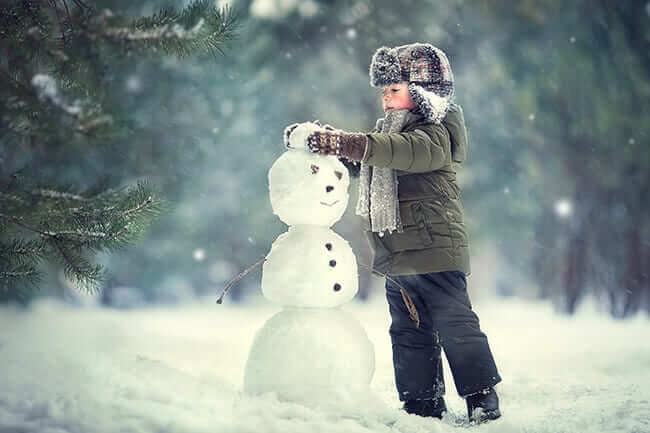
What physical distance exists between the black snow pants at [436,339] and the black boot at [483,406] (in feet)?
0.14

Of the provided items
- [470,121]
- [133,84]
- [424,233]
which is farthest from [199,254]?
[424,233]

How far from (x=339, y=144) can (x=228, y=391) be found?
107 centimetres

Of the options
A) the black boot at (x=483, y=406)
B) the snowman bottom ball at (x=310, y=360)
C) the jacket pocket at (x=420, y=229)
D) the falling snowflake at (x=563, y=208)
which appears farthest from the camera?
the falling snowflake at (x=563, y=208)

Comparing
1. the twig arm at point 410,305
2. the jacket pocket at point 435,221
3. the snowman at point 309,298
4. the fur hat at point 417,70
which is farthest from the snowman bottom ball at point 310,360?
the fur hat at point 417,70

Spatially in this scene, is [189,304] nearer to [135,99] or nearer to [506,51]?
[135,99]

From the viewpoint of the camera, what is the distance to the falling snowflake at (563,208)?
21.9ft

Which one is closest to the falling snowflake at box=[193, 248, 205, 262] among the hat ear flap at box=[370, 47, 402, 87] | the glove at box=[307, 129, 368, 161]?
the hat ear flap at box=[370, 47, 402, 87]

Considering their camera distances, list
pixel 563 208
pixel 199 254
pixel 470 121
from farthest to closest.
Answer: pixel 199 254 < pixel 563 208 < pixel 470 121

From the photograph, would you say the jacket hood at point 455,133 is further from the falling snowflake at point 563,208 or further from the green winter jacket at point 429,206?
the falling snowflake at point 563,208

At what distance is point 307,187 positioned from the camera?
233cm

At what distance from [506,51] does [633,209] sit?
207 cm

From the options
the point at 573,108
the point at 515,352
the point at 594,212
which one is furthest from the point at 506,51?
the point at 515,352

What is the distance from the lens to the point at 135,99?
5973 millimetres

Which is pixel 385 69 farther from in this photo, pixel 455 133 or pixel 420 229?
pixel 420 229
